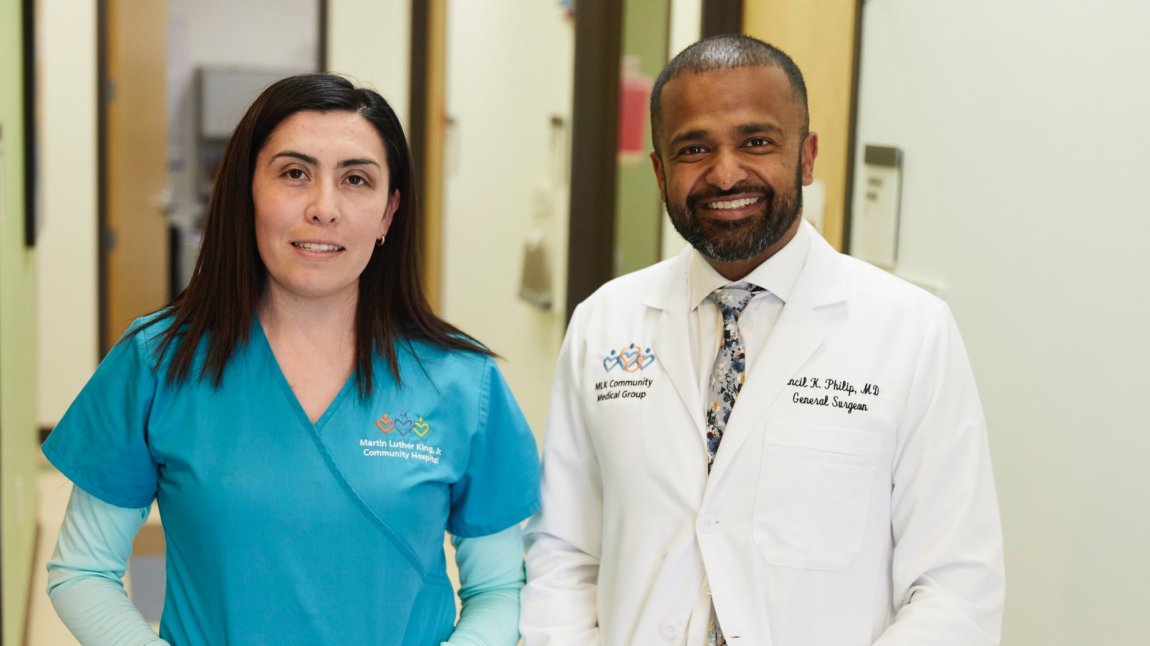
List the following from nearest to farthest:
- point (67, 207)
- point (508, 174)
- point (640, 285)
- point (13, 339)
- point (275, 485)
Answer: point (275, 485)
point (640, 285)
point (13, 339)
point (508, 174)
point (67, 207)

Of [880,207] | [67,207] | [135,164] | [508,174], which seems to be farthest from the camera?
[135,164]

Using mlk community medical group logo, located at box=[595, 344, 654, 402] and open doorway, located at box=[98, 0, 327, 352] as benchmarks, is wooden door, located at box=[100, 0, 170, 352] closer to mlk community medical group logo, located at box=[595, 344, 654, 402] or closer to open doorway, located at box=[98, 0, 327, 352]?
open doorway, located at box=[98, 0, 327, 352]

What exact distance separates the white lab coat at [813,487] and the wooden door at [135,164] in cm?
442

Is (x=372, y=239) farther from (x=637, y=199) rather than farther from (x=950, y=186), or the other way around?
(x=637, y=199)

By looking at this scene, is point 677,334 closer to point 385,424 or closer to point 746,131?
point 746,131

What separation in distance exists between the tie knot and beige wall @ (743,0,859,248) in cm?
88

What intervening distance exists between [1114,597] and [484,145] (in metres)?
3.73

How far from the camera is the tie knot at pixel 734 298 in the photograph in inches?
58.4

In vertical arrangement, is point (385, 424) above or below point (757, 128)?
below

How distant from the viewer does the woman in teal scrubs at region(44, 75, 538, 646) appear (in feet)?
4.51

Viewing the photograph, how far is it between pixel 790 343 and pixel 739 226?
147mm

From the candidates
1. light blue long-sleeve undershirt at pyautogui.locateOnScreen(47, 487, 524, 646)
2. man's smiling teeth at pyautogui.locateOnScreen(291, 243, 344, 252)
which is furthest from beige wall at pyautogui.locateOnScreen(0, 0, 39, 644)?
man's smiling teeth at pyautogui.locateOnScreen(291, 243, 344, 252)

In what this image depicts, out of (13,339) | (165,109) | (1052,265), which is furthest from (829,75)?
(165,109)

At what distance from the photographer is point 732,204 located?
1407 mm
